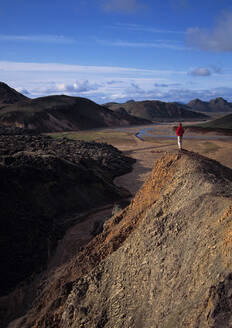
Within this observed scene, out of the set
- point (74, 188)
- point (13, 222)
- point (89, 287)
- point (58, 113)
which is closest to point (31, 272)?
point (13, 222)

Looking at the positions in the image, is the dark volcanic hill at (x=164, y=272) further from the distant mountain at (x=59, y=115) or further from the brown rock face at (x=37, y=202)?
the distant mountain at (x=59, y=115)

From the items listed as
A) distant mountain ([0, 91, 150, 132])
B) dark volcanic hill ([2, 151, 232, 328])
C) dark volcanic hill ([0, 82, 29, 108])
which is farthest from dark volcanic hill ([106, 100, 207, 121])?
dark volcanic hill ([2, 151, 232, 328])

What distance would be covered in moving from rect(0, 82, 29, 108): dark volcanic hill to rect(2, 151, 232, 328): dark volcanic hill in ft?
331

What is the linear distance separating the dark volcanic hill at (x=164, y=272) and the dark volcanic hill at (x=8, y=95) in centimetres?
10080

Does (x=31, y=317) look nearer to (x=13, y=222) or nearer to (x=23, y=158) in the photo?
(x=13, y=222)

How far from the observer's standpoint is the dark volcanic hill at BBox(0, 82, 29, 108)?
101819 millimetres

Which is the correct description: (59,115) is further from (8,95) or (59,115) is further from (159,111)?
(159,111)

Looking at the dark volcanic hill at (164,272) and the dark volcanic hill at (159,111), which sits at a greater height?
the dark volcanic hill at (159,111)

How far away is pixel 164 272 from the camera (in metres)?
6.55

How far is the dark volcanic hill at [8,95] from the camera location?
101819 millimetres

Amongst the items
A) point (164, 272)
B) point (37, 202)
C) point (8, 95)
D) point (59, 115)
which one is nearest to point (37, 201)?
point (37, 202)

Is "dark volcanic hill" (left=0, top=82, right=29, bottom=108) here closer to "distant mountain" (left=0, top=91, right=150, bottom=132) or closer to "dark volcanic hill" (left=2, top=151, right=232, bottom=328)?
"distant mountain" (left=0, top=91, right=150, bottom=132)

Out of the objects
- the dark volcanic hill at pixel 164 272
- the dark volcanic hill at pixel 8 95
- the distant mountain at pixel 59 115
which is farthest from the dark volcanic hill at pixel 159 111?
the dark volcanic hill at pixel 164 272

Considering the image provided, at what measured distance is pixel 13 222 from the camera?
45.7ft
